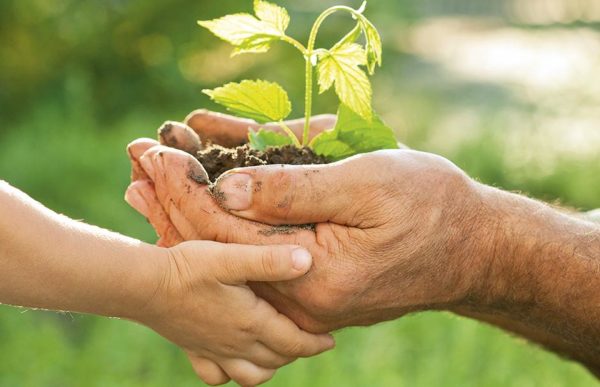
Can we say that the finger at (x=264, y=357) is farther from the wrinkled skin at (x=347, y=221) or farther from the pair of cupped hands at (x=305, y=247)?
the wrinkled skin at (x=347, y=221)

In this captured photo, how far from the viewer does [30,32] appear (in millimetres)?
5496

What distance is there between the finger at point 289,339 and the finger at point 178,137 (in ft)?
1.45

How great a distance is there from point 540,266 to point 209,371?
32.3 inches

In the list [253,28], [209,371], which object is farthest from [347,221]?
[209,371]

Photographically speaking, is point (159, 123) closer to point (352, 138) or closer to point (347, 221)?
point (352, 138)

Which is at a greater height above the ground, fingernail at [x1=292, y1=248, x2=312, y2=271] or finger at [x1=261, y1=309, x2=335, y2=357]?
fingernail at [x1=292, y1=248, x2=312, y2=271]

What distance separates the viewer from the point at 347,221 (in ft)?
6.87

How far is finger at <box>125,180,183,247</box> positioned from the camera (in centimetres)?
230

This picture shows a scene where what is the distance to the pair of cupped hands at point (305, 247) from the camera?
6.70ft

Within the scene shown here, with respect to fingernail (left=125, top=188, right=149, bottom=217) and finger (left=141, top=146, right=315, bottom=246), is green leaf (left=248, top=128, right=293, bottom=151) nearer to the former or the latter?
finger (left=141, top=146, right=315, bottom=246)

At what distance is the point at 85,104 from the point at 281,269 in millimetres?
3797

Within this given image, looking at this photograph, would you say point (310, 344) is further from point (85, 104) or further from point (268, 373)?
point (85, 104)

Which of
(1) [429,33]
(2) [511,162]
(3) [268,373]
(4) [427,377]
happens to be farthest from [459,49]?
(3) [268,373]


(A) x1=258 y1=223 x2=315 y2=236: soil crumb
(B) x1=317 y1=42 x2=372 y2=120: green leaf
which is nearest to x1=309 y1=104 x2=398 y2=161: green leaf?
(B) x1=317 y1=42 x2=372 y2=120: green leaf
